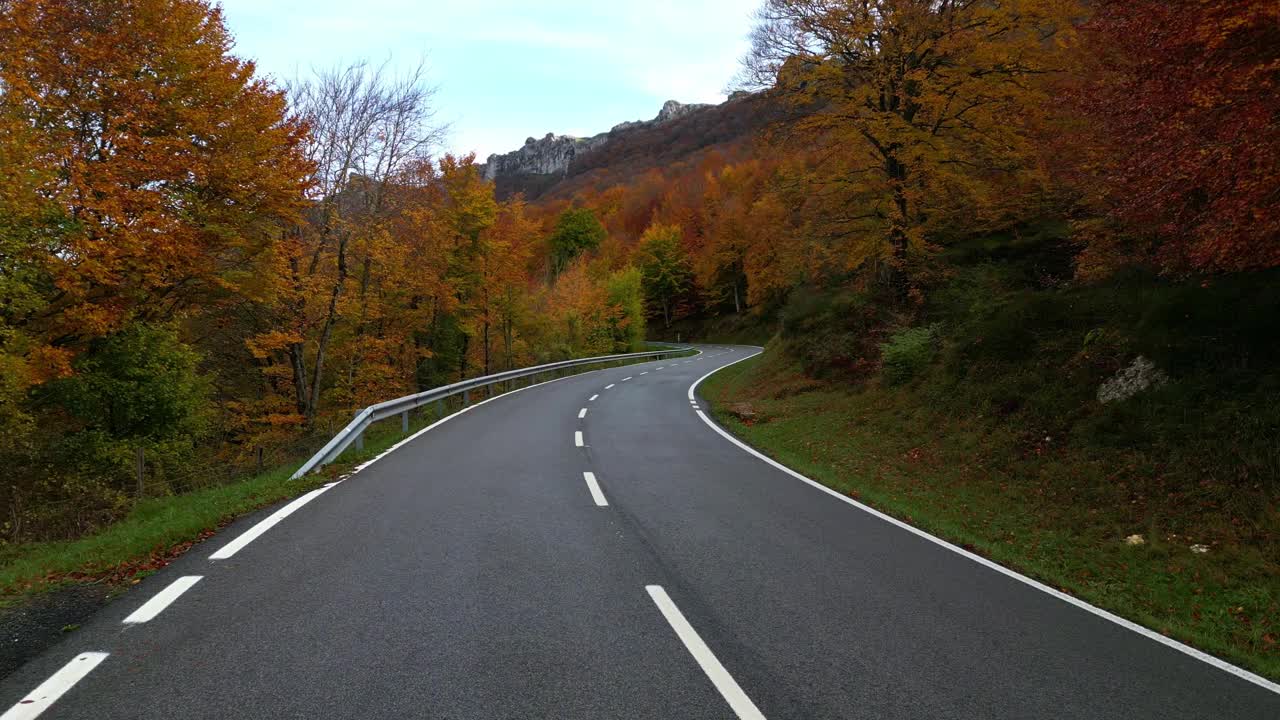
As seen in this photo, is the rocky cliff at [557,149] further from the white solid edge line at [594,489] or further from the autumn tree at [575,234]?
the white solid edge line at [594,489]

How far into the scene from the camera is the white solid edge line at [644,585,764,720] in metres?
3.05

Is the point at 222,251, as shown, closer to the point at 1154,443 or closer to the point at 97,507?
the point at 97,507

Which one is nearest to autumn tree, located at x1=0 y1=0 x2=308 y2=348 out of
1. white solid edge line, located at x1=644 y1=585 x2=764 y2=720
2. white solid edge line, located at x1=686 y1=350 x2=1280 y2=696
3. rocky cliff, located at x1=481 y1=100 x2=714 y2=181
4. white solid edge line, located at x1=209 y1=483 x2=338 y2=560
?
white solid edge line, located at x1=209 y1=483 x2=338 y2=560

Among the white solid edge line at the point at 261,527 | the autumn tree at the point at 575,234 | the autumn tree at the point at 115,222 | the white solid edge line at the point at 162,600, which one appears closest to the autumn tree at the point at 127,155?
the autumn tree at the point at 115,222

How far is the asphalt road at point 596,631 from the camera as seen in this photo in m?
3.11

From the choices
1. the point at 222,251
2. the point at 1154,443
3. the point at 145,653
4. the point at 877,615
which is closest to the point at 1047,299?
the point at 1154,443

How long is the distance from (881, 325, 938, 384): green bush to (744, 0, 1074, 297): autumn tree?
2489mm

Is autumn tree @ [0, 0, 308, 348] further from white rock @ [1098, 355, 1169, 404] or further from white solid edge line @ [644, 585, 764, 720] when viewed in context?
white rock @ [1098, 355, 1169, 404]

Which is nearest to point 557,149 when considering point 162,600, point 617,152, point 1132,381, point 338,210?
point 617,152

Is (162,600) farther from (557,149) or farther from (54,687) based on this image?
(557,149)

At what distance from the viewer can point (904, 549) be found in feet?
19.4

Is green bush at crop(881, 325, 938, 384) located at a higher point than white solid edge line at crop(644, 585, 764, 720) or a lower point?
higher

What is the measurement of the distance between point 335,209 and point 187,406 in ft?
23.0

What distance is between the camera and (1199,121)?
20.6 feet
